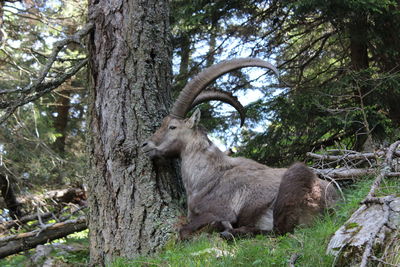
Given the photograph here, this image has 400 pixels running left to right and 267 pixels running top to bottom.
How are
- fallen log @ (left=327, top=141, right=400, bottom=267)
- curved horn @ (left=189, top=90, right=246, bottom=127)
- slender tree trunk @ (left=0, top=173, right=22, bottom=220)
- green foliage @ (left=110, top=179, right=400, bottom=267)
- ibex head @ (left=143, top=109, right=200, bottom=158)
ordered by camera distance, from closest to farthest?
fallen log @ (left=327, top=141, right=400, bottom=267) → green foliage @ (left=110, top=179, right=400, bottom=267) → ibex head @ (left=143, top=109, right=200, bottom=158) → curved horn @ (left=189, top=90, right=246, bottom=127) → slender tree trunk @ (left=0, top=173, right=22, bottom=220)

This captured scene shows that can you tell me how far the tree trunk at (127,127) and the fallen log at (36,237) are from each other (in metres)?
1.90

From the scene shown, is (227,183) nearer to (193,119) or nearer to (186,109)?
(193,119)

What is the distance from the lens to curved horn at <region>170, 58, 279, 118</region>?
6.07 metres

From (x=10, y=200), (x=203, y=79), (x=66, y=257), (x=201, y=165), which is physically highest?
(x=203, y=79)

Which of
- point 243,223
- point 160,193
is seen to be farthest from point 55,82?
point 243,223

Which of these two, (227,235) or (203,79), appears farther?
(203,79)

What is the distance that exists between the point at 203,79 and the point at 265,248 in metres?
2.48

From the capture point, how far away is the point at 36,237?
7.66 metres

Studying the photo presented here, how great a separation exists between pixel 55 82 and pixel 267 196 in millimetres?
3167

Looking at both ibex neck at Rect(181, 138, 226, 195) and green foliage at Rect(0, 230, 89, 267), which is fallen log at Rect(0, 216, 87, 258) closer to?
green foliage at Rect(0, 230, 89, 267)

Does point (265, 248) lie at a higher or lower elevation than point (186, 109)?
lower

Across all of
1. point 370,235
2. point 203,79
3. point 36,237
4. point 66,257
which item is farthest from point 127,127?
point 370,235

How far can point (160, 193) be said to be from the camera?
5883 mm

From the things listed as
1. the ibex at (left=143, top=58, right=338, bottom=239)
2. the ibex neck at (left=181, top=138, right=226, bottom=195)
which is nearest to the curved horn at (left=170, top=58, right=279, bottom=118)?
the ibex at (left=143, top=58, right=338, bottom=239)
